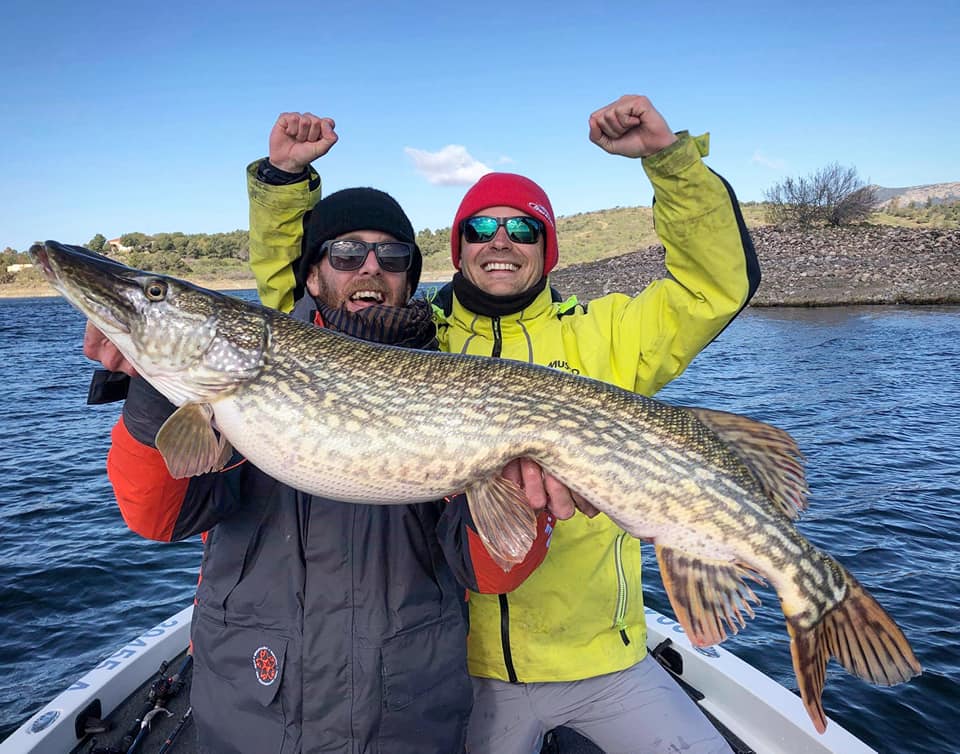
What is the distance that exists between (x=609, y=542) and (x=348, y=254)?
1640 mm

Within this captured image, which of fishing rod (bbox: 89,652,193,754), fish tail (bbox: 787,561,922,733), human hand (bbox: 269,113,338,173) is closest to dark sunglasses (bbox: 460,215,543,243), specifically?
human hand (bbox: 269,113,338,173)

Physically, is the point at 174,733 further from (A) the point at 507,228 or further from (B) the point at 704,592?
(A) the point at 507,228

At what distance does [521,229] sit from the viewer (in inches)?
113

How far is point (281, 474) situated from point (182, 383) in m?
0.46

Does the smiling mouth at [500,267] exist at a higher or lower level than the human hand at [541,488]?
higher

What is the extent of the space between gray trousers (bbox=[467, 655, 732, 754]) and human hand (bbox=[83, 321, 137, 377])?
5.99ft

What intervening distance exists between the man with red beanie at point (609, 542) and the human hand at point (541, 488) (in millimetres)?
448

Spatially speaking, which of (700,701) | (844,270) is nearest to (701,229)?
(700,701)

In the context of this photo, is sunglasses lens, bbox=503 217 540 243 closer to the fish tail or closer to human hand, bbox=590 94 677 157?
human hand, bbox=590 94 677 157

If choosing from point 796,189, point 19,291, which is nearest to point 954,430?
point 796,189

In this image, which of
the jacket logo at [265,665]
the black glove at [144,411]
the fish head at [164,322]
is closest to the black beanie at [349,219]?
the fish head at [164,322]

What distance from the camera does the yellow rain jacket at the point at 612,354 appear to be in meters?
2.45

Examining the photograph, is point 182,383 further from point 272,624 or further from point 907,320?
point 907,320

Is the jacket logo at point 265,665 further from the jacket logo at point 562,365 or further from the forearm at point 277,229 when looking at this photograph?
the forearm at point 277,229
